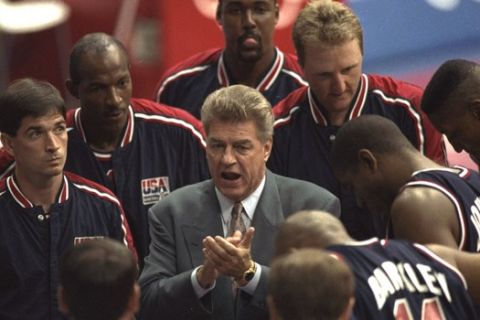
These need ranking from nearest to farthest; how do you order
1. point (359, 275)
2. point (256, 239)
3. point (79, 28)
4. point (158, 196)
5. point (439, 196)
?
point (359, 275) < point (439, 196) < point (256, 239) < point (158, 196) < point (79, 28)

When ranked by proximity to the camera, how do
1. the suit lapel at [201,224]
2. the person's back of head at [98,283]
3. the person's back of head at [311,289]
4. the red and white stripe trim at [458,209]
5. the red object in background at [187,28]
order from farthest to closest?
1. the red object in background at [187,28]
2. the suit lapel at [201,224]
3. the red and white stripe trim at [458,209]
4. the person's back of head at [98,283]
5. the person's back of head at [311,289]

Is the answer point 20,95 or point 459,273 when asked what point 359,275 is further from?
point 20,95

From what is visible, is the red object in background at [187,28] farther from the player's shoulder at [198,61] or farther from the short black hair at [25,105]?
the short black hair at [25,105]

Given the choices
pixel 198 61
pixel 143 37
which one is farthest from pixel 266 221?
pixel 143 37

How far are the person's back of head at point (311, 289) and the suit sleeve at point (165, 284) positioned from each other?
1094mm

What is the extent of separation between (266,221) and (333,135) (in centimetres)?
89

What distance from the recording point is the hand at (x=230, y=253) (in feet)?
17.3

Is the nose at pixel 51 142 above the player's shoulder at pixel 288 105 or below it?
above

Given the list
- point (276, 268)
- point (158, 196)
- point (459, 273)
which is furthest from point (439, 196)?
point (158, 196)

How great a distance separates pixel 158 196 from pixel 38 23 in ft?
10.4

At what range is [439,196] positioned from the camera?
17.2ft

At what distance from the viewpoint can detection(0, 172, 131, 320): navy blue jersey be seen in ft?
19.0

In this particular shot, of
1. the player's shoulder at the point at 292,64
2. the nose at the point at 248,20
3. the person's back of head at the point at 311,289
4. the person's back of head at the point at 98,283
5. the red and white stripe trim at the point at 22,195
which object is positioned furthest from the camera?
the player's shoulder at the point at 292,64

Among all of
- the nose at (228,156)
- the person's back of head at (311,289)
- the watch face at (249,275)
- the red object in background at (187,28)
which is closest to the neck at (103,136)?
the nose at (228,156)
